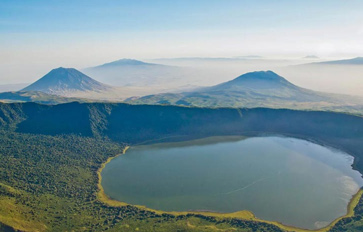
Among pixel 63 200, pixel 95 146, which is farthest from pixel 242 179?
pixel 95 146

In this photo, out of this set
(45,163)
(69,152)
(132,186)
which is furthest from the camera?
(69,152)

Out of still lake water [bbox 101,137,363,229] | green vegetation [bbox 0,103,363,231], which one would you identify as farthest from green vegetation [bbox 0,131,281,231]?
still lake water [bbox 101,137,363,229]

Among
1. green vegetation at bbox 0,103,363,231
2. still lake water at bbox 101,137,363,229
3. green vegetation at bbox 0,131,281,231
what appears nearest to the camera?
green vegetation at bbox 0,131,281,231

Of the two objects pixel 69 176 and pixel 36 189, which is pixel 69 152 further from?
pixel 36 189

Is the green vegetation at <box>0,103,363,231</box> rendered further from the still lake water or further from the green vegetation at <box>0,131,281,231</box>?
the still lake water

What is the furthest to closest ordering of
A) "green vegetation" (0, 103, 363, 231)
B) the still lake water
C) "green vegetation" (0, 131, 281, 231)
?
1. the still lake water
2. "green vegetation" (0, 103, 363, 231)
3. "green vegetation" (0, 131, 281, 231)

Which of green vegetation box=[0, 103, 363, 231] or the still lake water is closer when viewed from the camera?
green vegetation box=[0, 103, 363, 231]

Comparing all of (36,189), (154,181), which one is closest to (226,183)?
(154,181)

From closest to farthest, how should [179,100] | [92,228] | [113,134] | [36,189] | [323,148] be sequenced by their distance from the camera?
[92,228] → [36,189] → [323,148] → [113,134] → [179,100]

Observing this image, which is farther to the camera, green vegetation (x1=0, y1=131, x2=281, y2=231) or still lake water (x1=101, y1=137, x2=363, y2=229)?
still lake water (x1=101, y1=137, x2=363, y2=229)
